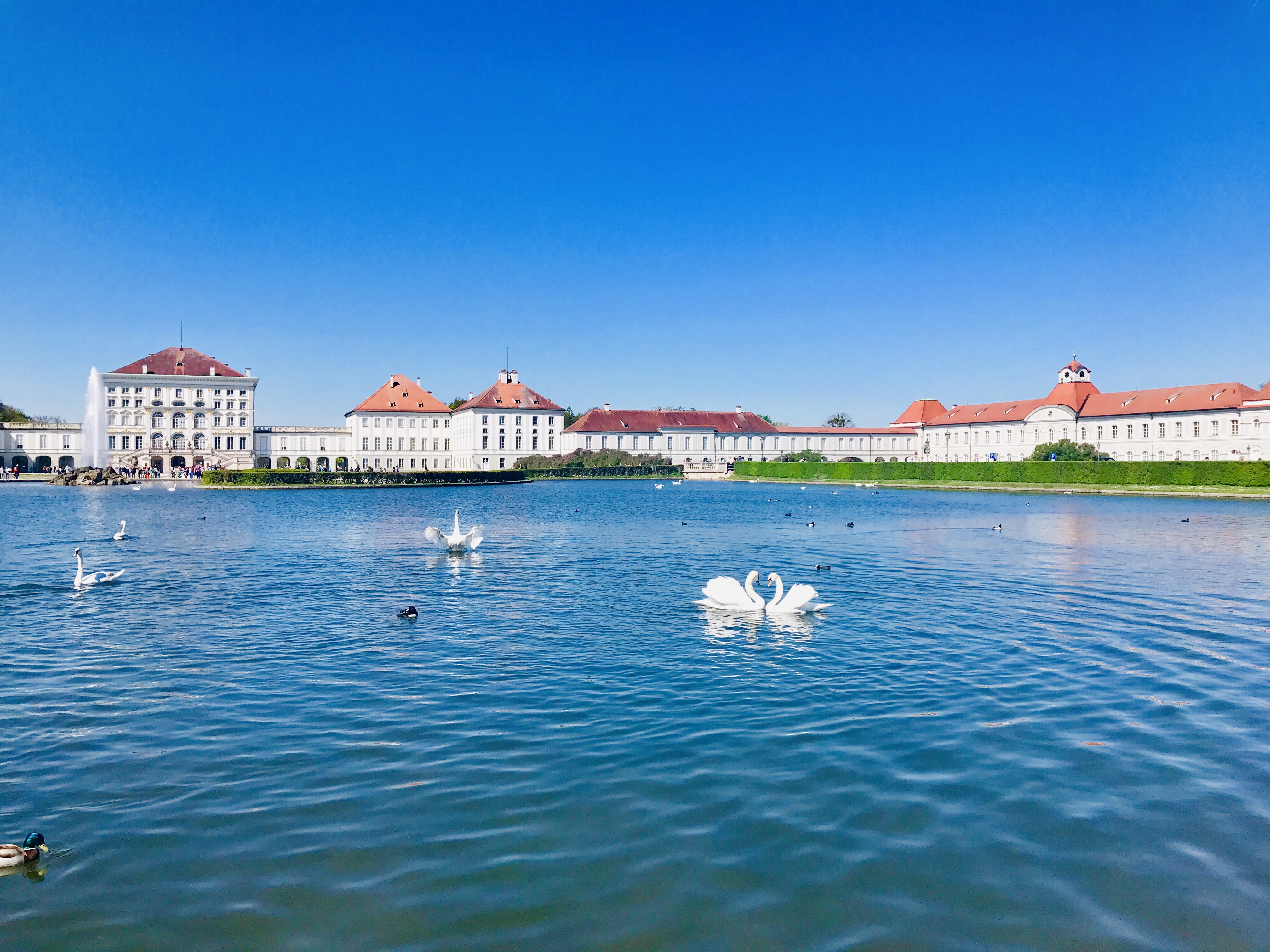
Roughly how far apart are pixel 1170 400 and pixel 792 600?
352ft

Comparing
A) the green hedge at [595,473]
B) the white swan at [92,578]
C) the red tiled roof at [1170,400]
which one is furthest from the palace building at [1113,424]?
the white swan at [92,578]

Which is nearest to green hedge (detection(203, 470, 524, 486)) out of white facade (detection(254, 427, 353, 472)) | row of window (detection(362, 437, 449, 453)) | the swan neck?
white facade (detection(254, 427, 353, 472))

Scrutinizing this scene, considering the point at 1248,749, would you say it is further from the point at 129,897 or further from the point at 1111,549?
the point at 1111,549

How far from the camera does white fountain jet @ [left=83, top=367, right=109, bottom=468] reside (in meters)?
84.2

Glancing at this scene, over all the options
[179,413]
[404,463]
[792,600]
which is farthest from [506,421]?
[792,600]

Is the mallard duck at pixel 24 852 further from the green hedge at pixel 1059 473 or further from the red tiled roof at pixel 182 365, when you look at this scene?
the red tiled roof at pixel 182 365

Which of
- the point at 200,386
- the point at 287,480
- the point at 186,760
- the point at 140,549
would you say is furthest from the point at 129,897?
the point at 200,386

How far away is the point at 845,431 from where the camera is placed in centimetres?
13588

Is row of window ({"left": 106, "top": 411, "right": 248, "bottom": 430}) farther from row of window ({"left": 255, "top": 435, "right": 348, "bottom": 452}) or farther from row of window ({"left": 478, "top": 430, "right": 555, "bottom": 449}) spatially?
row of window ({"left": 478, "top": 430, "right": 555, "bottom": 449})

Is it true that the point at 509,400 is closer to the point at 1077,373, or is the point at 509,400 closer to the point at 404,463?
the point at 404,463

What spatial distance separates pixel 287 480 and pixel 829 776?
6671cm

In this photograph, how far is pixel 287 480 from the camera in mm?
67062

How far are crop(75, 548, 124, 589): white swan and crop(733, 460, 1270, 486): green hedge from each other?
67166 mm

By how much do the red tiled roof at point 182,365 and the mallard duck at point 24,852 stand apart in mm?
114281
